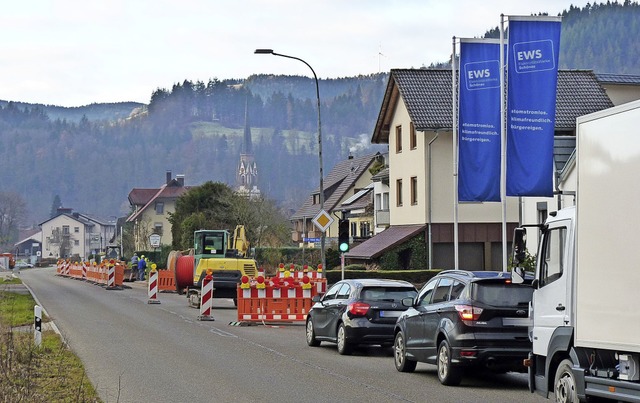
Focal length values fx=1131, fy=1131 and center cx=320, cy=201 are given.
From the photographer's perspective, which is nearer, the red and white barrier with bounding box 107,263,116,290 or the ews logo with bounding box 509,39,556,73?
the ews logo with bounding box 509,39,556,73

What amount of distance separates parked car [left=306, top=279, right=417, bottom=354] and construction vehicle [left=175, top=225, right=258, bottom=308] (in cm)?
1673

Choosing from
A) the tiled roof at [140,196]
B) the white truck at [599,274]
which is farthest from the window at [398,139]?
the tiled roof at [140,196]

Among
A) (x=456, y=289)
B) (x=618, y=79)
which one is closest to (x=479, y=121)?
(x=456, y=289)

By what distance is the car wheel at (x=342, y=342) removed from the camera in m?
21.3

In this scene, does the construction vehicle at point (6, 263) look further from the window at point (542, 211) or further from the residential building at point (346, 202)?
the window at point (542, 211)

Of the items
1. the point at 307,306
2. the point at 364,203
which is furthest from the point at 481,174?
the point at 364,203

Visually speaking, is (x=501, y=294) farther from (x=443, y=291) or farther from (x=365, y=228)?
(x=365, y=228)

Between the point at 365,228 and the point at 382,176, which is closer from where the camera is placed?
the point at 382,176

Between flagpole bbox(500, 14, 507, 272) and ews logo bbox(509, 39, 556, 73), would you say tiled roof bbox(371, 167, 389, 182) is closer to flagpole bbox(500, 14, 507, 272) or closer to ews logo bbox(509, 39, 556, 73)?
flagpole bbox(500, 14, 507, 272)

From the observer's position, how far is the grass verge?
1316 centimetres

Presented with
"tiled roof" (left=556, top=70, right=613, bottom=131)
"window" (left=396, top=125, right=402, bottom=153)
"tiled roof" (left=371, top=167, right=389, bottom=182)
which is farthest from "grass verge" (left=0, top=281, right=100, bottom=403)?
"tiled roof" (left=371, top=167, right=389, bottom=182)

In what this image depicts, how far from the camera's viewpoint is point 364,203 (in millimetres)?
88250

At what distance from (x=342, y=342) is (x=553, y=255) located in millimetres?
9135

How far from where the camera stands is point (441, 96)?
186 feet
